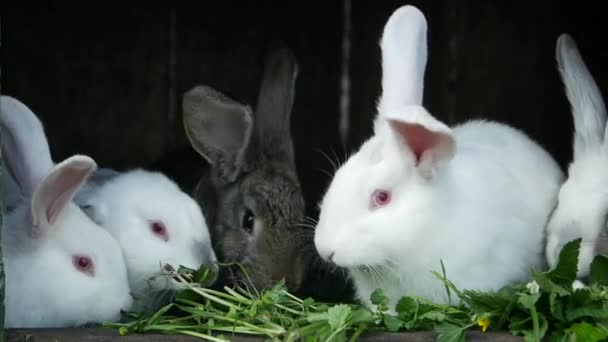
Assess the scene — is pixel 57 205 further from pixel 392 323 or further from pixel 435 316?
pixel 435 316

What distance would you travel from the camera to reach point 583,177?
4.14 meters

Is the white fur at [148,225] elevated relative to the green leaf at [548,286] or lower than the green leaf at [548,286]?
lower

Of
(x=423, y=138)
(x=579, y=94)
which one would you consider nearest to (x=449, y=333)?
(x=423, y=138)

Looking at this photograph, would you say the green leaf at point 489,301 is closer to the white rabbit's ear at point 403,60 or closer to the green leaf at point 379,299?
the green leaf at point 379,299

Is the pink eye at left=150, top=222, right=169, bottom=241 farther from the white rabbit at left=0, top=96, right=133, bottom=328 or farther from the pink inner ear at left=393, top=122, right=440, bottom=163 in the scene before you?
the pink inner ear at left=393, top=122, right=440, bottom=163

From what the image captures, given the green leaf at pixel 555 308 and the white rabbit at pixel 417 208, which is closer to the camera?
the green leaf at pixel 555 308

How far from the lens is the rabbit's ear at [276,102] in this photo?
16.8 ft

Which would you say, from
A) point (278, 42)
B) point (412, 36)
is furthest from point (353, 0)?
point (412, 36)

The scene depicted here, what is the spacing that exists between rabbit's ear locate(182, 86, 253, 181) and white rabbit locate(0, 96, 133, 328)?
3.88ft

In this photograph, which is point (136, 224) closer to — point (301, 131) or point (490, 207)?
point (490, 207)

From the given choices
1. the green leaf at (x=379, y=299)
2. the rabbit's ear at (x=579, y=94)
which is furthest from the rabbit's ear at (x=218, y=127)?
the green leaf at (x=379, y=299)

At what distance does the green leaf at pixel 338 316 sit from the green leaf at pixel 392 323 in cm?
13

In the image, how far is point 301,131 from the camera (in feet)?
22.0

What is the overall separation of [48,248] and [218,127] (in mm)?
1471
